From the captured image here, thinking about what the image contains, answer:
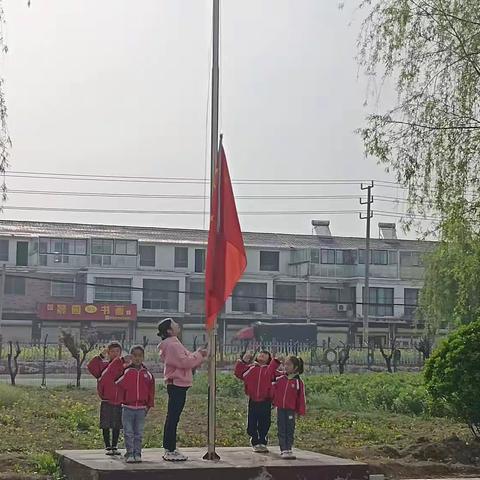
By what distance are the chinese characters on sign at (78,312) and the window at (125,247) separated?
3.56 meters

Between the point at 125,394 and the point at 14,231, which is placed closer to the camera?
the point at 125,394

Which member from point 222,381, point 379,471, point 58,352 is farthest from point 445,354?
point 58,352

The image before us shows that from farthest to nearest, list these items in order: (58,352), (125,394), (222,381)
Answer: (58,352) < (222,381) < (125,394)

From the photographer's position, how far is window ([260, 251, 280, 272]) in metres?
58.1

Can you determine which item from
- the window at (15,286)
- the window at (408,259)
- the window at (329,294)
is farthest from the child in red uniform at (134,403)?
the window at (408,259)

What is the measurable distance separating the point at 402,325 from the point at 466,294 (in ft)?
141

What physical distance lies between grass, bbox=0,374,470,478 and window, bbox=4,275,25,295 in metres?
29.9

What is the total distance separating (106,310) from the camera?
51.7 m

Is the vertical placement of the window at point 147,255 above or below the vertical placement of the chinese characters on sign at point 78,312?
above

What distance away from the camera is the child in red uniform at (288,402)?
11297 millimetres

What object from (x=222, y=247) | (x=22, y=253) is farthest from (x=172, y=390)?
(x=22, y=253)

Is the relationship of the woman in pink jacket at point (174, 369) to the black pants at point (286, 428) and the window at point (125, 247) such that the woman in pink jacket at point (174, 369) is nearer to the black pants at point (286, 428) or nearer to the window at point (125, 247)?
the black pants at point (286, 428)

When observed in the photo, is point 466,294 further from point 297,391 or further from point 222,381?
point 222,381

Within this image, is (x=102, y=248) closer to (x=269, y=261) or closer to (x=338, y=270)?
(x=269, y=261)
